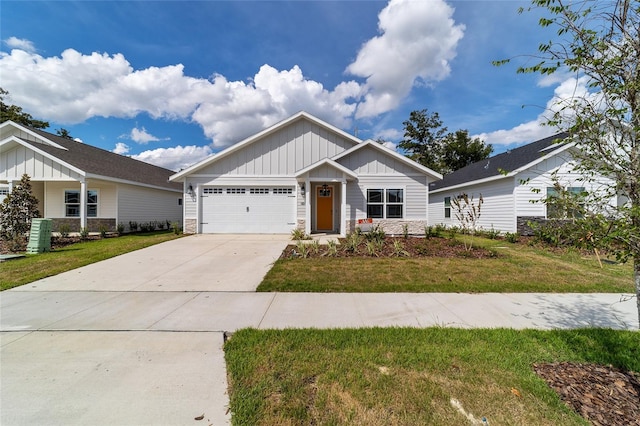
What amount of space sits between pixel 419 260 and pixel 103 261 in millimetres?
9119

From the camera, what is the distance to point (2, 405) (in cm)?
229

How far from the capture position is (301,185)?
13.5m

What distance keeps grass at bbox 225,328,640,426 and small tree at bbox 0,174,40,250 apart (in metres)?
12.4

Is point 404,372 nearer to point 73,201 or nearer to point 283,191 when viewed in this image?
point 283,191

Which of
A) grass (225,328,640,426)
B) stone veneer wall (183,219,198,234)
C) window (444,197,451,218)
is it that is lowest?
grass (225,328,640,426)

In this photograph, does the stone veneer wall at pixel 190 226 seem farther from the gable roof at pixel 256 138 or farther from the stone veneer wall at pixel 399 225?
the stone veneer wall at pixel 399 225

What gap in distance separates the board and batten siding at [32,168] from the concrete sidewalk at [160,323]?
10000mm

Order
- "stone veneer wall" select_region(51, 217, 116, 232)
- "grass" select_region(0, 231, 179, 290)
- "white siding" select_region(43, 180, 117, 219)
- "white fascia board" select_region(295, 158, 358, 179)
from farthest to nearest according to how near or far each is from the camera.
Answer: "white siding" select_region(43, 180, 117, 219), "stone veneer wall" select_region(51, 217, 116, 232), "white fascia board" select_region(295, 158, 358, 179), "grass" select_region(0, 231, 179, 290)

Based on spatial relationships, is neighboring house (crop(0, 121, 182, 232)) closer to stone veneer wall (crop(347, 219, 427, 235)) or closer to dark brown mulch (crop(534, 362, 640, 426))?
stone veneer wall (crop(347, 219, 427, 235))

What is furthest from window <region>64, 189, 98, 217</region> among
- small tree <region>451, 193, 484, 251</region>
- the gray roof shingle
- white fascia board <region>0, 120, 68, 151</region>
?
small tree <region>451, 193, 484, 251</region>

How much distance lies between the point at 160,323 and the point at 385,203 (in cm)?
1107

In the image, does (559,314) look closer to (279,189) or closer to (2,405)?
(2,405)

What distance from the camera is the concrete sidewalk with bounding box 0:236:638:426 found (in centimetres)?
232

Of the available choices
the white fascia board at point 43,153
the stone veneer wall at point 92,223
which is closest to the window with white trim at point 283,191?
the white fascia board at point 43,153
